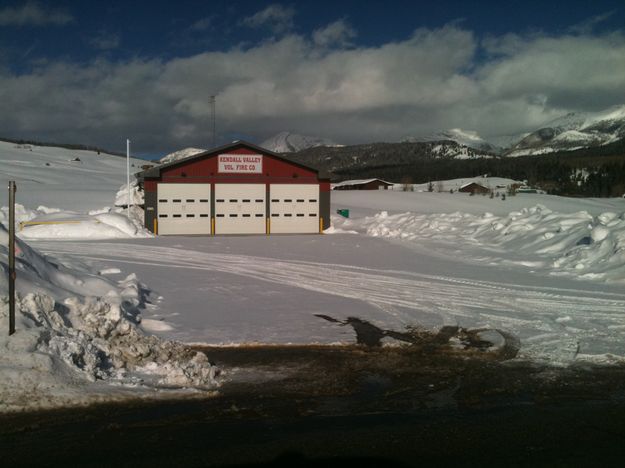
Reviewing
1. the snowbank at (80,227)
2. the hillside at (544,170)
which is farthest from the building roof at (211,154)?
the hillside at (544,170)

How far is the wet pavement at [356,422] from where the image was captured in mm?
4645

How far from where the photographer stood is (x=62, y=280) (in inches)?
391

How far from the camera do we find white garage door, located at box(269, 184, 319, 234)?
30922 millimetres

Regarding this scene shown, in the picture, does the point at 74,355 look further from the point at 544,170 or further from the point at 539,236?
the point at 544,170

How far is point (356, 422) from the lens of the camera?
5387 mm

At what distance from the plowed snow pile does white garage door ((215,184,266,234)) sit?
21.5 m

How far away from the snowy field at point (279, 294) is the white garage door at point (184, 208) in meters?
3.08

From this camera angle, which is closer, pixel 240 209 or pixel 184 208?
pixel 184 208

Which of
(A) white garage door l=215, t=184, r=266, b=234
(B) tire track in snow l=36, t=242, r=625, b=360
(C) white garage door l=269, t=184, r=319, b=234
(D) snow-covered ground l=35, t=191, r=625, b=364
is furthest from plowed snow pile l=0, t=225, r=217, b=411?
(C) white garage door l=269, t=184, r=319, b=234

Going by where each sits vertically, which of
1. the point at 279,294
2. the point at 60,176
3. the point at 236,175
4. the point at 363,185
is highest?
the point at 363,185

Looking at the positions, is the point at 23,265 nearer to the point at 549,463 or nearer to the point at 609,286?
the point at 549,463

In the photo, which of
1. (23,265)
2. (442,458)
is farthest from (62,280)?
(442,458)

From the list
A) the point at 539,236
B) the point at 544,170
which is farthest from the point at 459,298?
the point at 544,170

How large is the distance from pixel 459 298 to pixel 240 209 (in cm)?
1987
